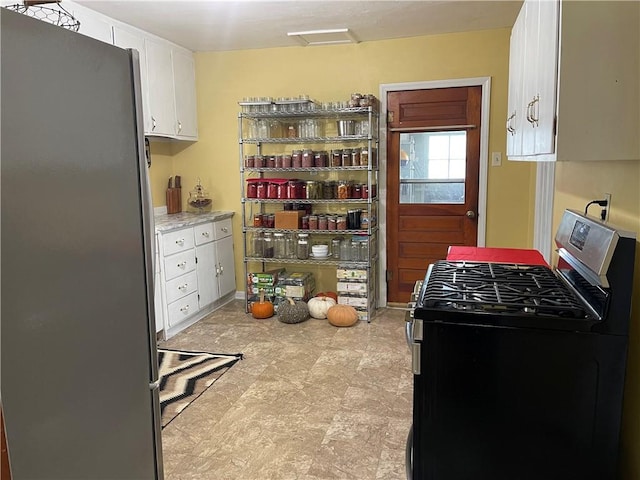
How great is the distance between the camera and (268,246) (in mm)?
4551

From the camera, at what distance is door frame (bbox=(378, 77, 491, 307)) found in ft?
13.6

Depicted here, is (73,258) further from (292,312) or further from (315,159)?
(315,159)

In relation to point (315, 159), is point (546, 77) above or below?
above

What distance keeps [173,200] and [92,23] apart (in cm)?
171

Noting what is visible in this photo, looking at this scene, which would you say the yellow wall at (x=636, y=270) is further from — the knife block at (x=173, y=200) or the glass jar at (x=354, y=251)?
the knife block at (x=173, y=200)

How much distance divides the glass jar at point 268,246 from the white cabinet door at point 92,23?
1952 mm

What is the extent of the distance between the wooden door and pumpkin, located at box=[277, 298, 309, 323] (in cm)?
89

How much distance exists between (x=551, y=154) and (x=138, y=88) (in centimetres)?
123

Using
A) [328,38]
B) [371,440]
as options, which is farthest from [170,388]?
[328,38]

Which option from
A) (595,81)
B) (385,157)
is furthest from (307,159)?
(595,81)

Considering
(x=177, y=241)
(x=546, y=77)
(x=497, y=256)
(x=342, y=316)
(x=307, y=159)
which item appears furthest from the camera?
(x=307, y=159)

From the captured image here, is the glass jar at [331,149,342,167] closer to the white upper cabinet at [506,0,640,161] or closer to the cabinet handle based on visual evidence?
the cabinet handle

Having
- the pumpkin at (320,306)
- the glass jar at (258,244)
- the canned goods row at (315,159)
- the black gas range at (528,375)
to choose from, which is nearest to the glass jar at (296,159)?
the canned goods row at (315,159)

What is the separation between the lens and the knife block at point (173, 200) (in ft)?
15.6
